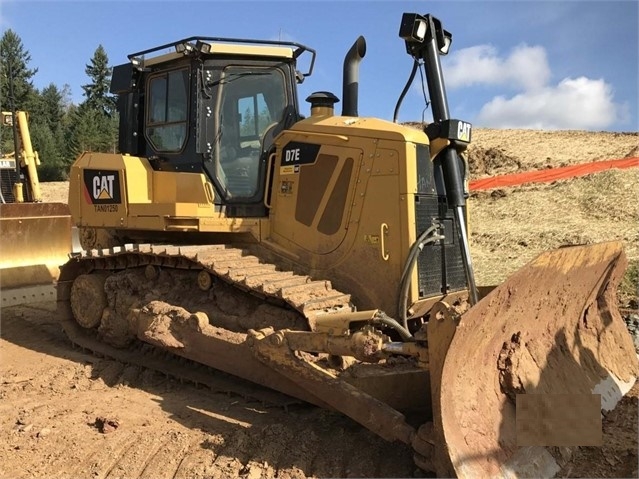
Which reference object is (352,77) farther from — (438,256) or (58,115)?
(58,115)

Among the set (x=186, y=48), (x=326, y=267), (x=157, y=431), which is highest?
(x=186, y=48)

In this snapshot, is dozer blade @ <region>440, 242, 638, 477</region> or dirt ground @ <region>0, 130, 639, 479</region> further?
dirt ground @ <region>0, 130, 639, 479</region>

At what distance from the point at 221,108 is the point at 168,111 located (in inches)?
25.8

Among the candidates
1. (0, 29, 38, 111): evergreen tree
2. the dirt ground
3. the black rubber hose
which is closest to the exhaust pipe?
the black rubber hose

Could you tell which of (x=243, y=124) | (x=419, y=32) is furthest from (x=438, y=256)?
(x=243, y=124)

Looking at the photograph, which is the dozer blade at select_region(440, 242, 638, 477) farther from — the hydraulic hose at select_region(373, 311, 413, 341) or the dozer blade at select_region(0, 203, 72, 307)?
the dozer blade at select_region(0, 203, 72, 307)

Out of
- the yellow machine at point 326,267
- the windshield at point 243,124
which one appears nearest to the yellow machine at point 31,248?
the yellow machine at point 326,267

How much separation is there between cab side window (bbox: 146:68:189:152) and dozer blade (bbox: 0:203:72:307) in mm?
3373

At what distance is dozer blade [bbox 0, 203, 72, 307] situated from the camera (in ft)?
26.4

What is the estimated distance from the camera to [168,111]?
229 inches

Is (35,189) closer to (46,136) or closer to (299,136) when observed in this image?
(299,136)

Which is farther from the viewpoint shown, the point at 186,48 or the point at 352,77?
the point at 352,77

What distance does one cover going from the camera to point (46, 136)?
4278cm

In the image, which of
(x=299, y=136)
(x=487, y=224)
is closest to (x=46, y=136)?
(x=487, y=224)
